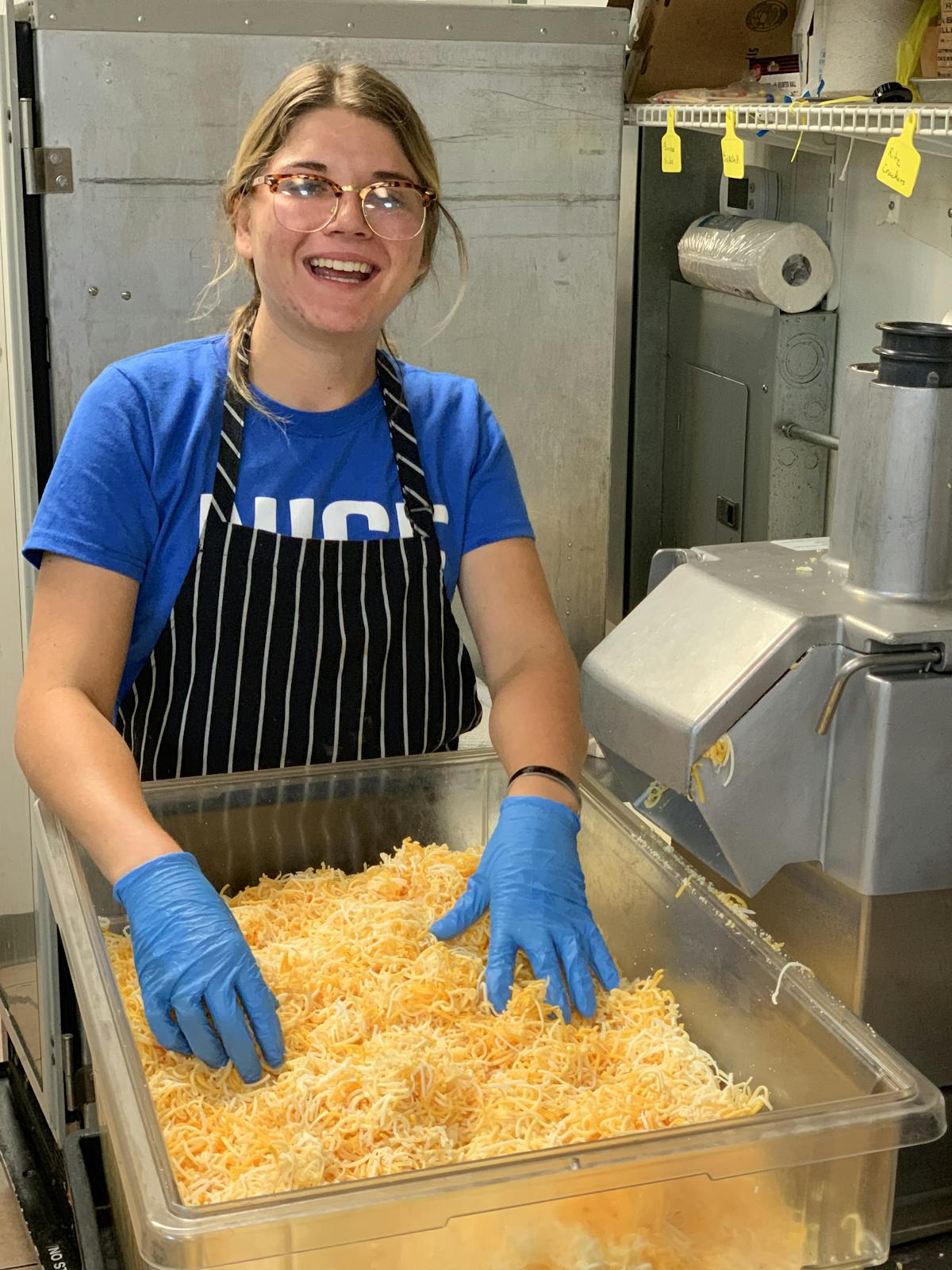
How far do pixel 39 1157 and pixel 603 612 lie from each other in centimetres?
158

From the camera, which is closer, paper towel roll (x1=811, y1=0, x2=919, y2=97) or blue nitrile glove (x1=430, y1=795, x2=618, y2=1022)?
blue nitrile glove (x1=430, y1=795, x2=618, y2=1022)

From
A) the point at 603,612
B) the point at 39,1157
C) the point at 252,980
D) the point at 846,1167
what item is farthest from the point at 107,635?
the point at 39,1157

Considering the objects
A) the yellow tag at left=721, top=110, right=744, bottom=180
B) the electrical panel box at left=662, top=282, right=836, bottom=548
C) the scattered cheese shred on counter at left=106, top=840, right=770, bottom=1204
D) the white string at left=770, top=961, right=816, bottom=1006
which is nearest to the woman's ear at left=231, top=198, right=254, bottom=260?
the yellow tag at left=721, top=110, right=744, bottom=180

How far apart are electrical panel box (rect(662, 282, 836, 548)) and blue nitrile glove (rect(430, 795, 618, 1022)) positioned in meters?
1.85

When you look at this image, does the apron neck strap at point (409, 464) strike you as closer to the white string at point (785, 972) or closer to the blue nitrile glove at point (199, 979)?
the blue nitrile glove at point (199, 979)

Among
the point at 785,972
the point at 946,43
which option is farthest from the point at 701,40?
the point at 785,972

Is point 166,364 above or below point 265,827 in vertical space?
above

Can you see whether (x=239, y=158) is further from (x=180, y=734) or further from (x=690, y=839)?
(x=690, y=839)

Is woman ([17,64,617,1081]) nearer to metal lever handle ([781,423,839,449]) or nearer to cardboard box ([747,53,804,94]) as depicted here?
cardboard box ([747,53,804,94])

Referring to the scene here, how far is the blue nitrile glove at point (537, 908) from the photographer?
4.67ft

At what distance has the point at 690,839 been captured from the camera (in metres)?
1.39

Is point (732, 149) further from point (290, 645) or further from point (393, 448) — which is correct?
point (290, 645)

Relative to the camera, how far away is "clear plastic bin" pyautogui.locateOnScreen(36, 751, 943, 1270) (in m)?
0.96

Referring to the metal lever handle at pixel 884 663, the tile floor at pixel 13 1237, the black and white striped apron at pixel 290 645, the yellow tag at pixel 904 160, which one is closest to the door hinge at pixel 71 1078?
the tile floor at pixel 13 1237
